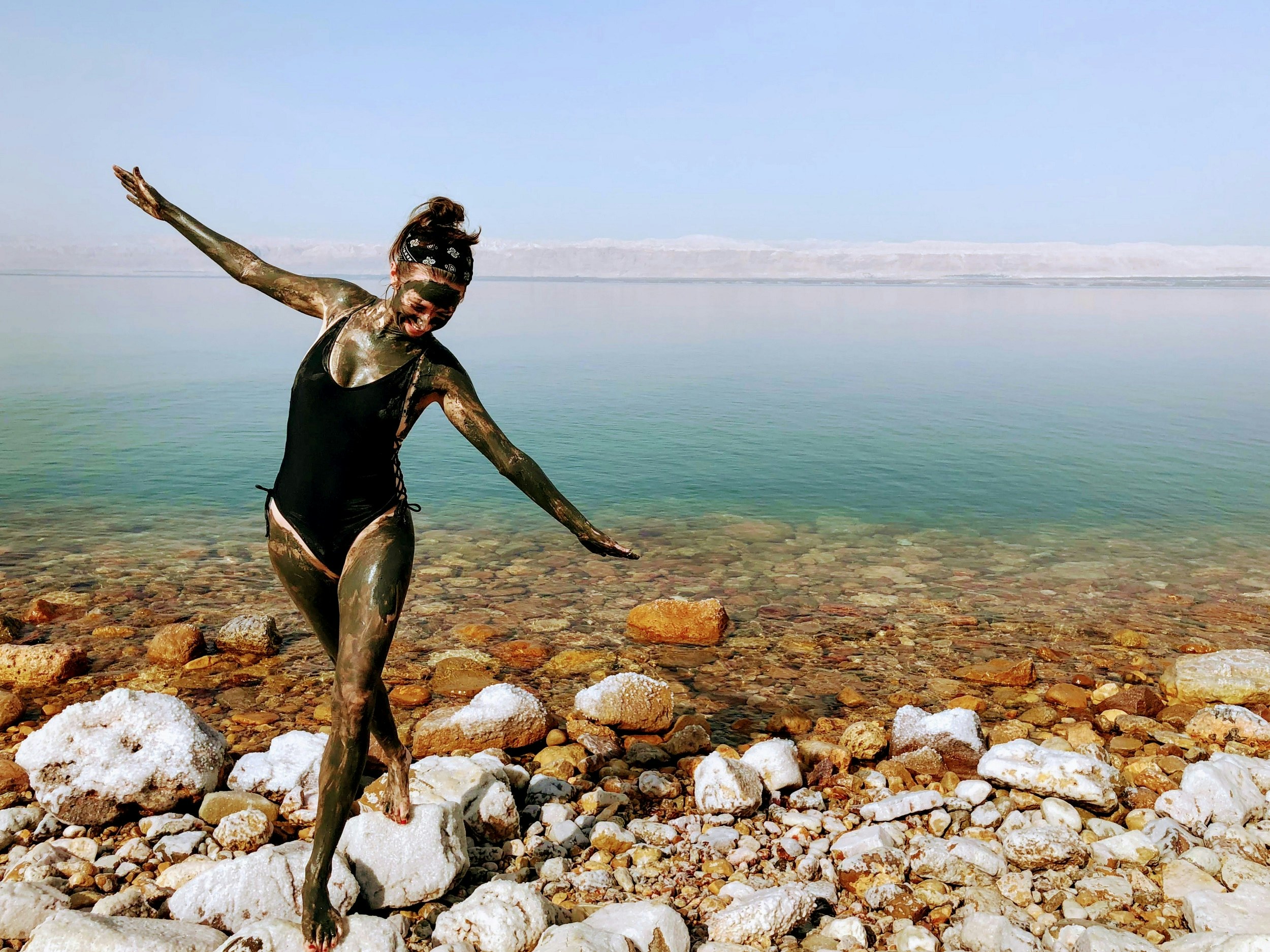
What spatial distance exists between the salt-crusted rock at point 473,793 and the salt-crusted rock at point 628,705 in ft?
5.52

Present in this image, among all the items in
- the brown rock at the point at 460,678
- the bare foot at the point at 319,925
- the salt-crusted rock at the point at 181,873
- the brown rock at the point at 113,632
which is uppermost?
the bare foot at the point at 319,925

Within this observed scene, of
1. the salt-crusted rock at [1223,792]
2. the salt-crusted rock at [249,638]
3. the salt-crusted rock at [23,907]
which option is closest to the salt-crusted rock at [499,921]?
the salt-crusted rock at [23,907]

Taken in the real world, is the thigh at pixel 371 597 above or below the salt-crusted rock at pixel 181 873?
above

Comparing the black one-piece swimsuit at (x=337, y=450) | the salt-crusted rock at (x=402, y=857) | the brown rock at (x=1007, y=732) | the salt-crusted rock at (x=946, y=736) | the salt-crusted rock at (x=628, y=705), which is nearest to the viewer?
the black one-piece swimsuit at (x=337, y=450)

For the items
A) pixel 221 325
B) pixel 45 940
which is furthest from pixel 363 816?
pixel 221 325

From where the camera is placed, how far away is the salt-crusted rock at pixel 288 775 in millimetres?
5777

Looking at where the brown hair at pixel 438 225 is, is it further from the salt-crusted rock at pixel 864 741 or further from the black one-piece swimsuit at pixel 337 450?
the salt-crusted rock at pixel 864 741

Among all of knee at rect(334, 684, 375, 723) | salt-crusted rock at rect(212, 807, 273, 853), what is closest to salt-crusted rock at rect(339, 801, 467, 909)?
salt-crusted rock at rect(212, 807, 273, 853)

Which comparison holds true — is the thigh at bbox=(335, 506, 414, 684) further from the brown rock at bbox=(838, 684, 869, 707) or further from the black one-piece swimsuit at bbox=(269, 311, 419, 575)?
the brown rock at bbox=(838, 684, 869, 707)

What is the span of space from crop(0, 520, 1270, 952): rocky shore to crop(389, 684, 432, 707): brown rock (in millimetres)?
30

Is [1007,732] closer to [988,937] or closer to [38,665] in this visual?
[988,937]

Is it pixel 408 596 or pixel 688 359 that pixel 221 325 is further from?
pixel 408 596

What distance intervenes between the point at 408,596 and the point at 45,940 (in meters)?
7.26

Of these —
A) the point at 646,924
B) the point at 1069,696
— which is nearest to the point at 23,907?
the point at 646,924
